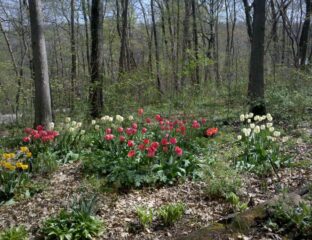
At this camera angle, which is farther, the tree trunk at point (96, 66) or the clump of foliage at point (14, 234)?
the tree trunk at point (96, 66)

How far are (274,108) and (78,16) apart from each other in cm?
1465

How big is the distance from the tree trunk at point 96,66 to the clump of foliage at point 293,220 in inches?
274

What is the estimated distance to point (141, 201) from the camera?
15.2ft

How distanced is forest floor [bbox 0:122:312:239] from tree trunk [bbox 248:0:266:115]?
3507 mm

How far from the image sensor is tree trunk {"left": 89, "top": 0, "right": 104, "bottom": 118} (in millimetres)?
9891

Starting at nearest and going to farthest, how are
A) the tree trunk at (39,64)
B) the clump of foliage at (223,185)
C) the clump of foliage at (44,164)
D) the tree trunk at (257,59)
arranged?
the clump of foliage at (223,185), the clump of foliage at (44,164), the tree trunk at (39,64), the tree trunk at (257,59)

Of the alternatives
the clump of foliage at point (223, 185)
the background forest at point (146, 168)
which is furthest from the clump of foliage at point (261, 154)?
the clump of foliage at point (223, 185)

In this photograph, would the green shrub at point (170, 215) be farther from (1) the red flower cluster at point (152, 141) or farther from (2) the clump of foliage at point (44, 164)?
(2) the clump of foliage at point (44, 164)

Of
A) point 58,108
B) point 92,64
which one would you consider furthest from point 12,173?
point 92,64

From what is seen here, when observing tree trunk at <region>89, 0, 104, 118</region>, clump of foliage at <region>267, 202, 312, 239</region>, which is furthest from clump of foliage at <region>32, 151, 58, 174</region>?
tree trunk at <region>89, 0, 104, 118</region>

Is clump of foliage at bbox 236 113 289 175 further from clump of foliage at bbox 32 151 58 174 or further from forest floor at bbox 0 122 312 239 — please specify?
clump of foliage at bbox 32 151 58 174

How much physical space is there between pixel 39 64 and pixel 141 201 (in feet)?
14.8

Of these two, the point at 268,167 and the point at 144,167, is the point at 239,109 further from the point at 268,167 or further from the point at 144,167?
the point at 144,167

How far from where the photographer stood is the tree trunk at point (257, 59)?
8.90 m
